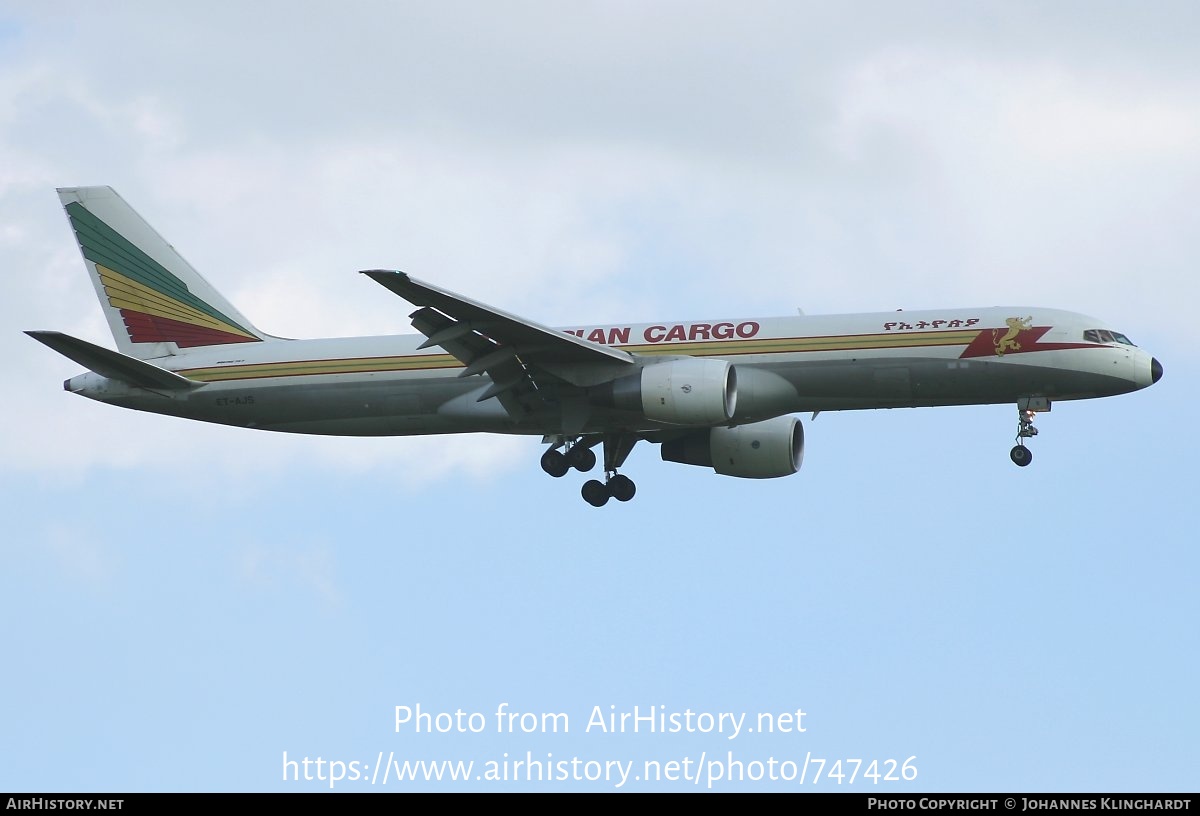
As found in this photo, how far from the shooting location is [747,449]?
151 ft

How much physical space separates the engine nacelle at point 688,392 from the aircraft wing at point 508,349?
3.96ft

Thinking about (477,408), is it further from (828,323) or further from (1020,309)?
(1020,309)

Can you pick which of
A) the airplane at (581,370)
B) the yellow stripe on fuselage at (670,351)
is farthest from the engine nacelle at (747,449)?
the yellow stripe on fuselage at (670,351)

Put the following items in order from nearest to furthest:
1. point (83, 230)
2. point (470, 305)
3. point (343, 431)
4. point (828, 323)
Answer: point (470, 305) < point (828, 323) < point (343, 431) < point (83, 230)

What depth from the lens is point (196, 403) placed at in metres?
44.8

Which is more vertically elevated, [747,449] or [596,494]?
[747,449]

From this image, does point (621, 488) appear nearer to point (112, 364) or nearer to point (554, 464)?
point (554, 464)

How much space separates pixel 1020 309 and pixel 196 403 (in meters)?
21.3

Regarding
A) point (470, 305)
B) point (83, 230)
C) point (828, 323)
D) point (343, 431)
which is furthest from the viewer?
point (83, 230)

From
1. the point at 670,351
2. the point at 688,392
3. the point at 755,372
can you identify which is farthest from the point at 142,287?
the point at 755,372

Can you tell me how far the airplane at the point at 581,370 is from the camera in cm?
4000

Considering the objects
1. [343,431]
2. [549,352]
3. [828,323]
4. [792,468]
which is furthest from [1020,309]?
[343,431]

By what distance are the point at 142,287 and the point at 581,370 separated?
45.3 ft

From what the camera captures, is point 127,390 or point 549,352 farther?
point 127,390
